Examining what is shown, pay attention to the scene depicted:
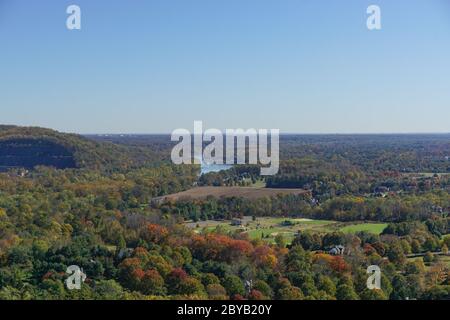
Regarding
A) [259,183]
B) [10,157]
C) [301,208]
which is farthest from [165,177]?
[10,157]

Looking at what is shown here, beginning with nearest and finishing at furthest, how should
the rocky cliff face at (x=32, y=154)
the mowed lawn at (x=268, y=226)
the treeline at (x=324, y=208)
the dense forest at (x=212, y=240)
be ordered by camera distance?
the dense forest at (x=212, y=240)
the mowed lawn at (x=268, y=226)
the treeline at (x=324, y=208)
the rocky cliff face at (x=32, y=154)

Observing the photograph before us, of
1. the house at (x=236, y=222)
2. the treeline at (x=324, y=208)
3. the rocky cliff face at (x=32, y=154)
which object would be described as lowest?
the house at (x=236, y=222)

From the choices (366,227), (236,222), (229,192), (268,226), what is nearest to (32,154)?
(229,192)

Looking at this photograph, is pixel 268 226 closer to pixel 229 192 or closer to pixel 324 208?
pixel 324 208

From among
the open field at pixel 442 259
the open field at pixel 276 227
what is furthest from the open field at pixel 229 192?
the open field at pixel 442 259

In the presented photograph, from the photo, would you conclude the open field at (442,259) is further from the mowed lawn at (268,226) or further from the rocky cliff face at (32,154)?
the rocky cliff face at (32,154)

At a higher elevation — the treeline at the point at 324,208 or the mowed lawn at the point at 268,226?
the treeline at the point at 324,208

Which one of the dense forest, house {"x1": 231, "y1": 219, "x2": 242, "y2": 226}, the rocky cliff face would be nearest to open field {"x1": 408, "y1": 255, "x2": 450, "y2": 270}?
the dense forest
